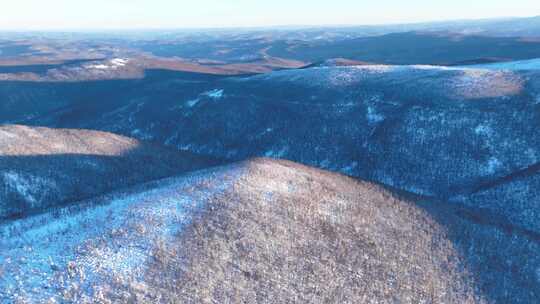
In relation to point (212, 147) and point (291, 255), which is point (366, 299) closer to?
point (291, 255)

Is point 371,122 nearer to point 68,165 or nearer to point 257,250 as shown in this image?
point 257,250

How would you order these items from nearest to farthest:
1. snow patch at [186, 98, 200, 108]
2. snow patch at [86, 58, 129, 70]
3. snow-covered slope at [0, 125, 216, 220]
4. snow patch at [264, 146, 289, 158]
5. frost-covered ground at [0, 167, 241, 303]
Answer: frost-covered ground at [0, 167, 241, 303] → snow-covered slope at [0, 125, 216, 220] → snow patch at [264, 146, 289, 158] → snow patch at [186, 98, 200, 108] → snow patch at [86, 58, 129, 70]

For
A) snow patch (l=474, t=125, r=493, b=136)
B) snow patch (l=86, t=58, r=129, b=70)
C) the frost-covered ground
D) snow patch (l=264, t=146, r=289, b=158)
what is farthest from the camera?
snow patch (l=86, t=58, r=129, b=70)

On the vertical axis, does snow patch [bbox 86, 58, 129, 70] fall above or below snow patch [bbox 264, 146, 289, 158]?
above

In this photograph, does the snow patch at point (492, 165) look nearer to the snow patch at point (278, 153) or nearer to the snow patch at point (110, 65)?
the snow patch at point (278, 153)

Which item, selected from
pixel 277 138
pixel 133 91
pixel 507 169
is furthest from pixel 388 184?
pixel 133 91

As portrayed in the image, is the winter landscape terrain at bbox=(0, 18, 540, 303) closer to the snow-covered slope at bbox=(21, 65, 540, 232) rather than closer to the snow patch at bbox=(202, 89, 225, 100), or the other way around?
the snow-covered slope at bbox=(21, 65, 540, 232)

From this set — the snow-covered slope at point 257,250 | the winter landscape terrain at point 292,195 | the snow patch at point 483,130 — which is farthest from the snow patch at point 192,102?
the snow patch at point 483,130

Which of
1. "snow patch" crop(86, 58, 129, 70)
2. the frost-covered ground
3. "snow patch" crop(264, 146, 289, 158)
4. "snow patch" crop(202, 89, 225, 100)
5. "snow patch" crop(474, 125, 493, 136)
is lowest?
"snow patch" crop(264, 146, 289, 158)

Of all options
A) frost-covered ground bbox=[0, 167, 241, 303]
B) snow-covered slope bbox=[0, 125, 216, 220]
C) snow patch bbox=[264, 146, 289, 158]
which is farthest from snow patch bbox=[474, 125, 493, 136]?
snow-covered slope bbox=[0, 125, 216, 220]
